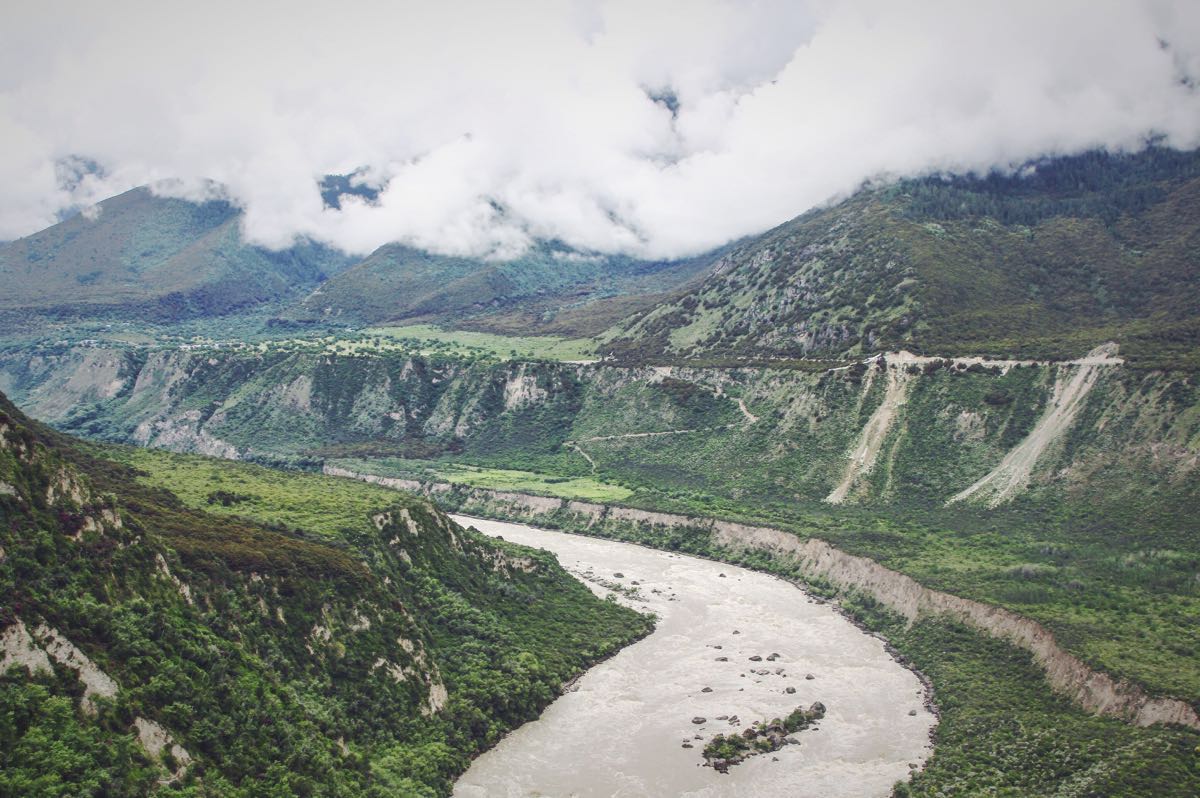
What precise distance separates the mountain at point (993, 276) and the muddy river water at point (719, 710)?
202 ft

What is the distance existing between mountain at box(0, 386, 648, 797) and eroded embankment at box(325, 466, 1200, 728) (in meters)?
24.0

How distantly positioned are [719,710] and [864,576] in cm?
3223

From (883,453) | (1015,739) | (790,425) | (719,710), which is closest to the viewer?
(1015,739)

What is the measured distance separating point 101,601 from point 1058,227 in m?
170

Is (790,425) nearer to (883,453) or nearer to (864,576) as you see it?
(883,453)

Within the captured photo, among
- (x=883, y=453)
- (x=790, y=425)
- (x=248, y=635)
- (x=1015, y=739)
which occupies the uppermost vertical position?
(x=790, y=425)

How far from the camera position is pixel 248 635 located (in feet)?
194

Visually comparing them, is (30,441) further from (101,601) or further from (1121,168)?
(1121,168)

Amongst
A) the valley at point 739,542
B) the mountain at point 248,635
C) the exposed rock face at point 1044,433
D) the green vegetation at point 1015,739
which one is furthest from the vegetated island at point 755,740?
the exposed rock face at point 1044,433

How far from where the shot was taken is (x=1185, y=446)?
105 meters

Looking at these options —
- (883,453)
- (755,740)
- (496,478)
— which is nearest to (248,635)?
(755,740)

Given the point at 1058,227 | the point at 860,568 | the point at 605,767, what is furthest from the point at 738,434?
the point at 605,767

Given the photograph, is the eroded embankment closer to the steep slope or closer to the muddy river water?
the steep slope

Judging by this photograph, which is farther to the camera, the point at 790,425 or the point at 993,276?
the point at 993,276
